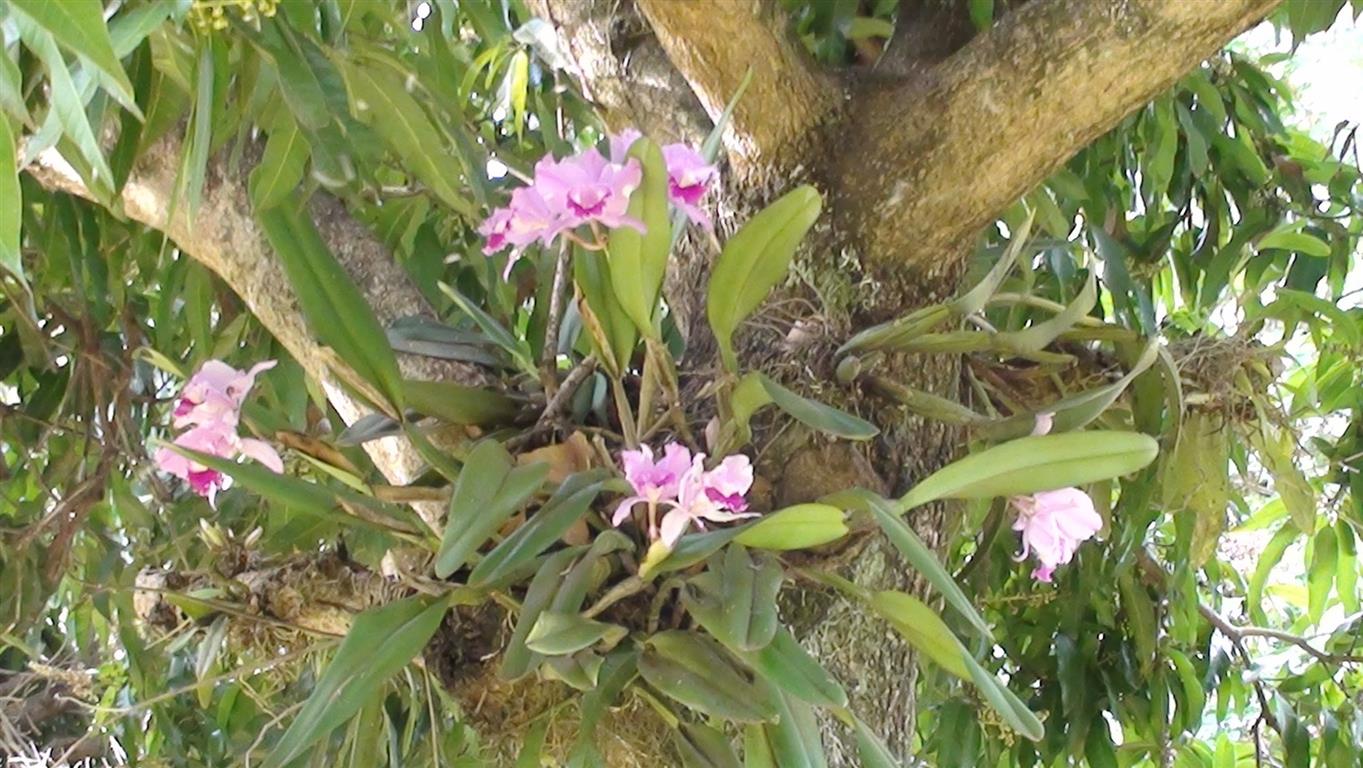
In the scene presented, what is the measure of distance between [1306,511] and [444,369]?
0.71 m

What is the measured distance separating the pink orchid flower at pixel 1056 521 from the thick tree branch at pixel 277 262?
0.37m

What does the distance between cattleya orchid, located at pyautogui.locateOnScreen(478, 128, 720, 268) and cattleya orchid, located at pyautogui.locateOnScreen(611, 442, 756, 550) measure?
127 millimetres

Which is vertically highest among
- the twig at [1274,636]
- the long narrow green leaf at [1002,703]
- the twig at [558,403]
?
the twig at [558,403]

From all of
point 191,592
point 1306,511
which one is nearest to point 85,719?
point 191,592

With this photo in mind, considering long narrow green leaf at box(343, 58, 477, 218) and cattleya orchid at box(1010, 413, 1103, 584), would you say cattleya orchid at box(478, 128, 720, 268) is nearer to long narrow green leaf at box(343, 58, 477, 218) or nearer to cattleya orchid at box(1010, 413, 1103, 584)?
long narrow green leaf at box(343, 58, 477, 218)

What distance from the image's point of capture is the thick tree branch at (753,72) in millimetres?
830

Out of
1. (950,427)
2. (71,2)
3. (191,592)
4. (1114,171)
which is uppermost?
(71,2)

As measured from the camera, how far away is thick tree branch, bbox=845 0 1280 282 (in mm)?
786

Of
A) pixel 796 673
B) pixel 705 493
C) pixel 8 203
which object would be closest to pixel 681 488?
pixel 705 493

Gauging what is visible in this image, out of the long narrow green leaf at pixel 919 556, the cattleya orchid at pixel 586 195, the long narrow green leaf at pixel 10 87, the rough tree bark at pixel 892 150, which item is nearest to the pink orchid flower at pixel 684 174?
the cattleya orchid at pixel 586 195

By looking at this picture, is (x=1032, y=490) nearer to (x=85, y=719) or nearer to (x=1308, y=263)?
(x=1308, y=263)

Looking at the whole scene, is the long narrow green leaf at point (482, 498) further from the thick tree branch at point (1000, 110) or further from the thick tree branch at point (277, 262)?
the thick tree branch at point (1000, 110)

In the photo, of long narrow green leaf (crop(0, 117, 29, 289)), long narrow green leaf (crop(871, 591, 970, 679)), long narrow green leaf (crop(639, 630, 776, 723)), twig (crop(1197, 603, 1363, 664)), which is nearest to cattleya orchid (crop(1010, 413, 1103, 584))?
long narrow green leaf (crop(871, 591, 970, 679))

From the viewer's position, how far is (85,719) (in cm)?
234
